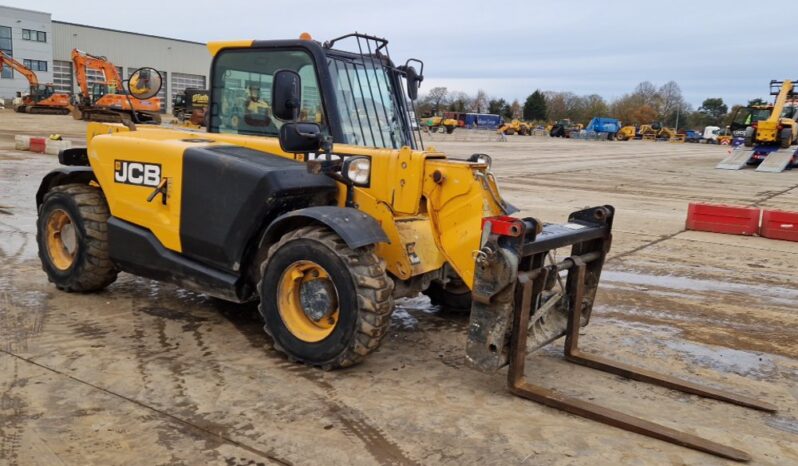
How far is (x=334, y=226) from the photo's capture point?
4.10 meters

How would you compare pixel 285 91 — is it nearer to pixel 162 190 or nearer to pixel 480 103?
pixel 162 190

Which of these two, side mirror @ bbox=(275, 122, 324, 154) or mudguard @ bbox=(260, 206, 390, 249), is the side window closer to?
side mirror @ bbox=(275, 122, 324, 154)

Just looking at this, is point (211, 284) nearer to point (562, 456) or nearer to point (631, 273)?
point (562, 456)

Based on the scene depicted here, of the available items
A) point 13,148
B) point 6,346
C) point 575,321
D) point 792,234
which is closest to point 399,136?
point 575,321

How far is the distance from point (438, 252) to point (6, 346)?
2914mm

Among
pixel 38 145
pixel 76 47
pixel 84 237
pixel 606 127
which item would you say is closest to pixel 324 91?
pixel 84 237

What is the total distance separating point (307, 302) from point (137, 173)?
1.86 m

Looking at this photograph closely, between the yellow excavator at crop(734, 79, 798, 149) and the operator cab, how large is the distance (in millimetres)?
24939

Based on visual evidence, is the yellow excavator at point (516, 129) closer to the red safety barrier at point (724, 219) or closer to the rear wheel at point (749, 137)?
the rear wheel at point (749, 137)

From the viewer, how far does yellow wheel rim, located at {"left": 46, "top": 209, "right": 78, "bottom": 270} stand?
5848mm

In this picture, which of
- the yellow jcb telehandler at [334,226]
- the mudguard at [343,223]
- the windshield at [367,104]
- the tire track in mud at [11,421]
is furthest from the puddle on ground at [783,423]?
the tire track in mud at [11,421]

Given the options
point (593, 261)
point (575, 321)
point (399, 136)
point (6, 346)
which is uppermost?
point (399, 136)

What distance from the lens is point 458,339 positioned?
5.11 meters

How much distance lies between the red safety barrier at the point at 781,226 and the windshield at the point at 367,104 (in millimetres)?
7076
